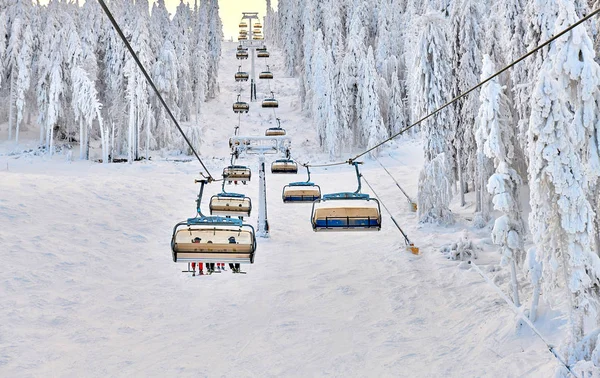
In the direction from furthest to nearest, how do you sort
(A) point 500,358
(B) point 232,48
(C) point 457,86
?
(B) point 232,48, (C) point 457,86, (A) point 500,358

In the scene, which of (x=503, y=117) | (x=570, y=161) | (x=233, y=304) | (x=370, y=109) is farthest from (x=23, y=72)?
(x=570, y=161)

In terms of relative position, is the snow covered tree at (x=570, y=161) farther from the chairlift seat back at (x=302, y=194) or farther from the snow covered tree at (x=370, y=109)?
the snow covered tree at (x=370, y=109)

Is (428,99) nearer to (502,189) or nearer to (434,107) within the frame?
(434,107)

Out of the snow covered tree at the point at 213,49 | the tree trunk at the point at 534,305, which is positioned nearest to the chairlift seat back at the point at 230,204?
the tree trunk at the point at 534,305

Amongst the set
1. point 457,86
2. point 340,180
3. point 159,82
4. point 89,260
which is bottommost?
point 89,260

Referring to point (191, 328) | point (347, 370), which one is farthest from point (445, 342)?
point (191, 328)

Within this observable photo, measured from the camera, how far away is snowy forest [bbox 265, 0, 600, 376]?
359 inches

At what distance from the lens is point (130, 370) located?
446 inches

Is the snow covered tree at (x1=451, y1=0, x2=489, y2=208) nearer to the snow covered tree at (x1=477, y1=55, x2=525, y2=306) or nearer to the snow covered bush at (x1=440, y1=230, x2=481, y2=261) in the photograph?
the snow covered bush at (x1=440, y1=230, x2=481, y2=261)

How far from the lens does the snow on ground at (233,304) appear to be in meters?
11.6

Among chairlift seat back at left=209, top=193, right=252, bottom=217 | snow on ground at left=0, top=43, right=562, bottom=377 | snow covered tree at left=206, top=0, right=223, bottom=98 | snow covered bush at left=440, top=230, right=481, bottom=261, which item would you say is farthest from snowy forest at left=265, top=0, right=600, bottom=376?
snow covered tree at left=206, top=0, right=223, bottom=98

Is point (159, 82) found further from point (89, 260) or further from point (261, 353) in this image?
point (261, 353)

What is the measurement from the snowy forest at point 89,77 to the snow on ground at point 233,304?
1692 centimetres

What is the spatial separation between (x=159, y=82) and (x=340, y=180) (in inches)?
907
